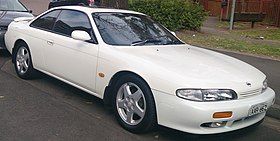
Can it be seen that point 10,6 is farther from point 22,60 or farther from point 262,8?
point 262,8

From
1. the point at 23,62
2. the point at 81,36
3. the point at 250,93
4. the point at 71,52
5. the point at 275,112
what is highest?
the point at 81,36

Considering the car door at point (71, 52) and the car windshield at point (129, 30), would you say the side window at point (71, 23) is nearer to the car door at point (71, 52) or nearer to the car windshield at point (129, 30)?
the car door at point (71, 52)

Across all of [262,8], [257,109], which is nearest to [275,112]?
[257,109]

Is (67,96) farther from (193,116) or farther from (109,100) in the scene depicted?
(193,116)

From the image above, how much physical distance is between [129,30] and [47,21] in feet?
5.17

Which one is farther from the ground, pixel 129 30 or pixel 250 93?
pixel 129 30

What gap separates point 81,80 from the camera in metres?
4.76

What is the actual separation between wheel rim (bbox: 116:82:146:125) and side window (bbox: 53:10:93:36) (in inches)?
43.0

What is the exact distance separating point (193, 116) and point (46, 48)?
2827 millimetres

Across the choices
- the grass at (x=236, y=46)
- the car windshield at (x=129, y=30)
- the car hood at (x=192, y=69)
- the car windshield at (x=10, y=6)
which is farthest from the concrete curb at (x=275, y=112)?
the car windshield at (x=10, y=6)

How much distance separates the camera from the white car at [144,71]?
3.61m

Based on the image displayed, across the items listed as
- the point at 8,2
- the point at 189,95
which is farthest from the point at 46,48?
the point at 8,2

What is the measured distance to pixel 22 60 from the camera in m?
6.04

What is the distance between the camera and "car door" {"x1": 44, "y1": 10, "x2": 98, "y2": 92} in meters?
4.62
